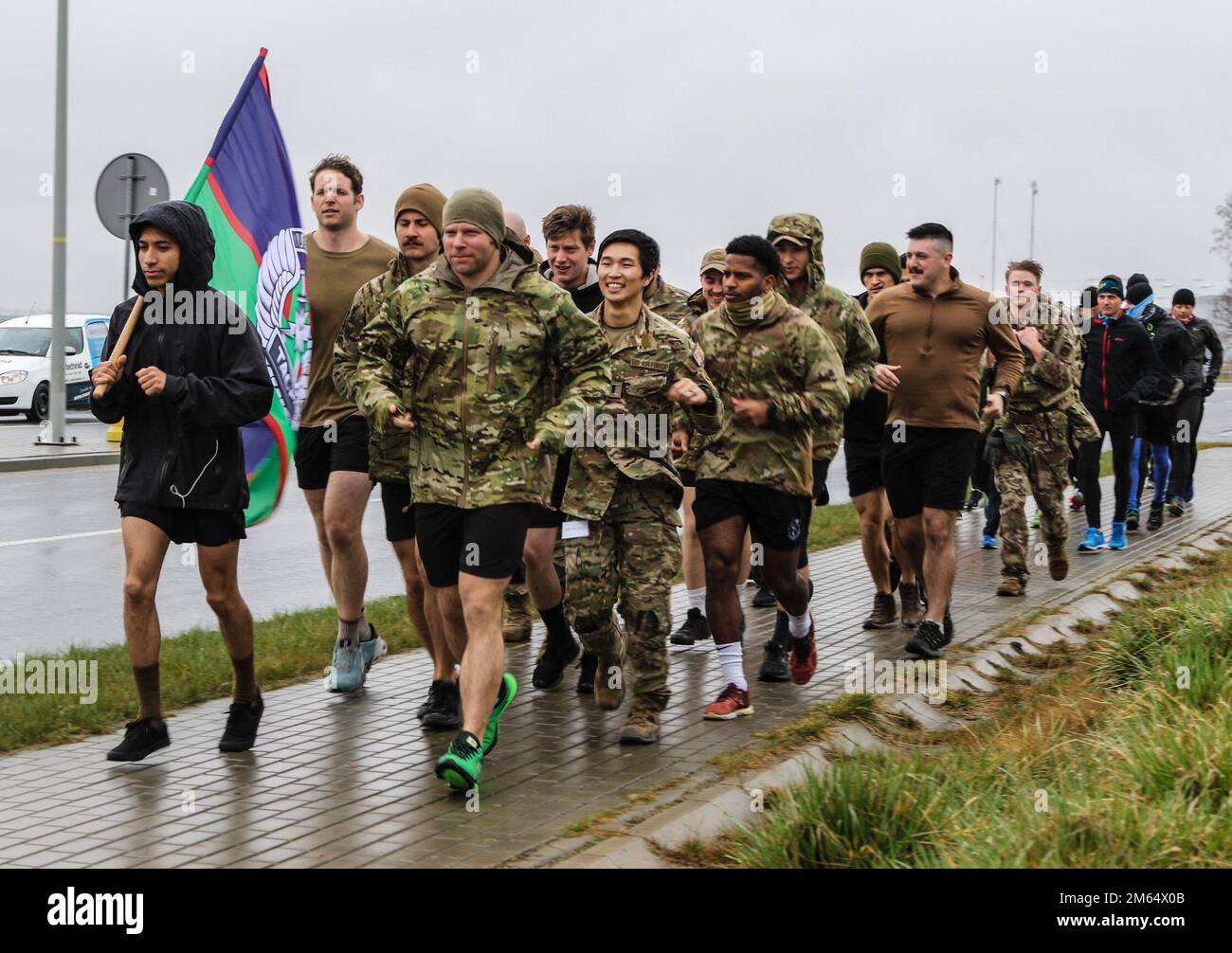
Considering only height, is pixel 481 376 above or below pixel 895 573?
above

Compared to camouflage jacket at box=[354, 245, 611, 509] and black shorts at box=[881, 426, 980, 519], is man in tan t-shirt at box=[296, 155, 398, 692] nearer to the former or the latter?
camouflage jacket at box=[354, 245, 611, 509]

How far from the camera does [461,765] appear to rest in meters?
5.17

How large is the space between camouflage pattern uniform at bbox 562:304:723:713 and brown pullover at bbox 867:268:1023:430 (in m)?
2.16

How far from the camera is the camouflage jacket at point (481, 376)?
5637mm

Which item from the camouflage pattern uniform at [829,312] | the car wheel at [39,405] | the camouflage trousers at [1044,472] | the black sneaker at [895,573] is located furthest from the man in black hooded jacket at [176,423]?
the car wheel at [39,405]

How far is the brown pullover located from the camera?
27.5 feet

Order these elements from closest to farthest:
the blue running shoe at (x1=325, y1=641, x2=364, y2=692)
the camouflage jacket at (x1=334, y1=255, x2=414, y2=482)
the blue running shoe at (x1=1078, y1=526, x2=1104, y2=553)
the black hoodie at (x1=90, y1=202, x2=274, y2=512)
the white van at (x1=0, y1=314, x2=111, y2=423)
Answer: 1. the black hoodie at (x1=90, y1=202, x2=274, y2=512)
2. the camouflage jacket at (x1=334, y1=255, x2=414, y2=482)
3. the blue running shoe at (x1=325, y1=641, x2=364, y2=692)
4. the blue running shoe at (x1=1078, y1=526, x2=1104, y2=553)
5. the white van at (x1=0, y1=314, x2=111, y2=423)

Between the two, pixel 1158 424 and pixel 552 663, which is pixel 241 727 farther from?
pixel 1158 424

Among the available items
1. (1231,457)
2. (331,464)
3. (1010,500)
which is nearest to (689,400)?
(331,464)

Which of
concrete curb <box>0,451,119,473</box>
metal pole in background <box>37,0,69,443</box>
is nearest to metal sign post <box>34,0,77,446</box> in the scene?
metal pole in background <box>37,0,69,443</box>

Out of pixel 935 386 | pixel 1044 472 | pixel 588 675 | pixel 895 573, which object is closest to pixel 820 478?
pixel 895 573

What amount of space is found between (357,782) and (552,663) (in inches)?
77.1

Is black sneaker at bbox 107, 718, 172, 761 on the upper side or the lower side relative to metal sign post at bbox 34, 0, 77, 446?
lower
